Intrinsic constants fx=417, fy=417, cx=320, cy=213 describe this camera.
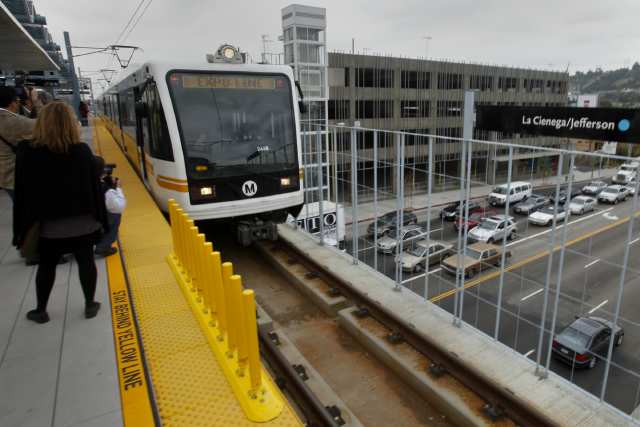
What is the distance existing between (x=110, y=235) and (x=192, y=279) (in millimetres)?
1754

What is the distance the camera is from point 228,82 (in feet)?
21.0

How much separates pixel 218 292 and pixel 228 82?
160 inches

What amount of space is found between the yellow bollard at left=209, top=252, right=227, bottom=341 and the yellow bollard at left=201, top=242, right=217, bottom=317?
0.06 metres

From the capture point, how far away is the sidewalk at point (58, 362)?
110 inches

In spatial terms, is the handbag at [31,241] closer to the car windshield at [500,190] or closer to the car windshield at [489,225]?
the car windshield at [489,225]

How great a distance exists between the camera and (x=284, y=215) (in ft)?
25.2

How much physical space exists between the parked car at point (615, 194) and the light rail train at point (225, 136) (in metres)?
4.51

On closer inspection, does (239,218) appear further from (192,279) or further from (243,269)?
(192,279)

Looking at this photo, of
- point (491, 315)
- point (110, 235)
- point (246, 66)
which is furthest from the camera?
point (491, 315)

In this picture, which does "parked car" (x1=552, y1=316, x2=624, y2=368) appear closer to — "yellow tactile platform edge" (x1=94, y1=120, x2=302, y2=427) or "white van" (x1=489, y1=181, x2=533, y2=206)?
"white van" (x1=489, y1=181, x2=533, y2=206)

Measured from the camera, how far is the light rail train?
620 centimetres

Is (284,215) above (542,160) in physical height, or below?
below

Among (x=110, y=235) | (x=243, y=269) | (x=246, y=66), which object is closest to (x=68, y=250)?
(x=110, y=235)

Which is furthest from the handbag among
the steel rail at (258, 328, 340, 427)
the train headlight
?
the train headlight
